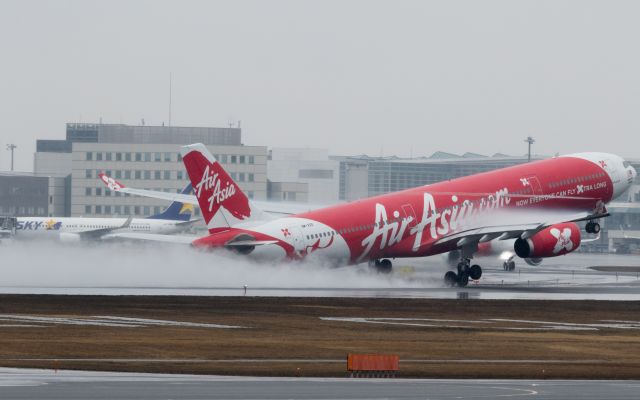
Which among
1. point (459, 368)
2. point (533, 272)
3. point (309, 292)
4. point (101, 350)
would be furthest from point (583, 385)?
point (533, 272)

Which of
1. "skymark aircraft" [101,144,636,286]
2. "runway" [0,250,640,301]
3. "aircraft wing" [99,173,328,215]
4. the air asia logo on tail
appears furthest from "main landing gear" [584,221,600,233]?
the air asia logo on tail

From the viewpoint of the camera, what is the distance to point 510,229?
258 ft

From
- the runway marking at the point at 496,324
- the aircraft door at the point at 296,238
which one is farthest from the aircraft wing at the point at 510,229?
the runway marking at the point at 496,324

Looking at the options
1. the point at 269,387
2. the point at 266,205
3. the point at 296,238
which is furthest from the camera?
the point at 266,205

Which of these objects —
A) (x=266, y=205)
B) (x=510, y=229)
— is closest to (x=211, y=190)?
(x=266, y=205)

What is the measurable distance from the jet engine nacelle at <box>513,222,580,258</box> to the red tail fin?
669 inches

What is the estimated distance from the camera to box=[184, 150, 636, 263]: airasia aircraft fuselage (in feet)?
240

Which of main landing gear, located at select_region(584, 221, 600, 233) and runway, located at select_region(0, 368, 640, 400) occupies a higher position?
main landing gear, located at select_region(584, 221, 600, 233)

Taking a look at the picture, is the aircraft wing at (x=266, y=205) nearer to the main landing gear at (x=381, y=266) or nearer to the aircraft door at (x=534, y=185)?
the main landing gear at (x=381, y=266)

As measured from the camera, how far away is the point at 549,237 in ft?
259

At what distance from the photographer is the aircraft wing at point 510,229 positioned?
3095 inches

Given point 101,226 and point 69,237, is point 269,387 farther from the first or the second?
point 101,226

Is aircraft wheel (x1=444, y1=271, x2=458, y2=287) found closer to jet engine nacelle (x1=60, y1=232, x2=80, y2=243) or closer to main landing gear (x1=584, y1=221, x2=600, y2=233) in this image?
main landing gear (x1=584, y1=221, x2=600, y2=233)

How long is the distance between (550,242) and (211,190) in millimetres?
19556
